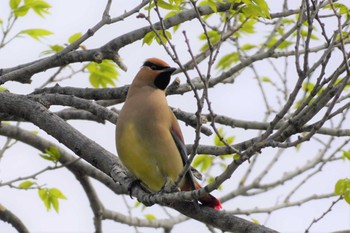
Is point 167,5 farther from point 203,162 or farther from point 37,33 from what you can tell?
point 203,162

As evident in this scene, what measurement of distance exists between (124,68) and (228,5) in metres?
0.85

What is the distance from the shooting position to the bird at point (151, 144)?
517 cm

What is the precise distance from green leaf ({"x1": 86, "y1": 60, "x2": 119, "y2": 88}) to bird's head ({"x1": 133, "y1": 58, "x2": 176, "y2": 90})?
35.6 inches

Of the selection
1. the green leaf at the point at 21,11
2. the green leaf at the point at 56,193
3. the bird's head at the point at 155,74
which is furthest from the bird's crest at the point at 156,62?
the green leaf at the point at 56,193

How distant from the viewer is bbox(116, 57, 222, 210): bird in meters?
5.17

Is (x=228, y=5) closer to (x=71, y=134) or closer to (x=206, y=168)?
(x=71, y=134)

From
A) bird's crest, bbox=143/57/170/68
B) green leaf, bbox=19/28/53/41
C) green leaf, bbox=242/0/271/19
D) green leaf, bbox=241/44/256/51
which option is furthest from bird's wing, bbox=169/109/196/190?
green leaf, bbox=241/44/256/51

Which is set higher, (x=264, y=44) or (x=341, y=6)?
(x=264, y=44)

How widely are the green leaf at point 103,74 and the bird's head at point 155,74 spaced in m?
0.90

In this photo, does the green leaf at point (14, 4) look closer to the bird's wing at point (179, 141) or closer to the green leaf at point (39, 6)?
the green leaf at point (39, 6)

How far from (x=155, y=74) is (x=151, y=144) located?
85 centimetres

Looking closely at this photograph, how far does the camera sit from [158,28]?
5535 mm

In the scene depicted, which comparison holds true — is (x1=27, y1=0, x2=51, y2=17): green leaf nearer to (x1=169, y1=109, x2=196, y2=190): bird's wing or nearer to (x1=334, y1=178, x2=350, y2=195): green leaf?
(x1=169, y1=109, x2=196, y2=190): bird's wing

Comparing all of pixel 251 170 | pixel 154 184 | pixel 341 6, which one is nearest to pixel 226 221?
pixel 154 184
